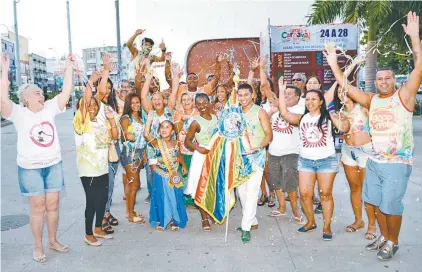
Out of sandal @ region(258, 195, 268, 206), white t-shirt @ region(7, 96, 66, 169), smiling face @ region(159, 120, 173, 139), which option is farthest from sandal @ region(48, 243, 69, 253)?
sandal @ region(258, 195, 268, 206)

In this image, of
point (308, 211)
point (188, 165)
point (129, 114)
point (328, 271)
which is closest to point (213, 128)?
point (188, 165)

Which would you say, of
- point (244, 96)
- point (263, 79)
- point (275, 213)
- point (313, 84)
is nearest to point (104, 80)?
point (244, 96)

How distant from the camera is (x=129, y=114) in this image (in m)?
4.84

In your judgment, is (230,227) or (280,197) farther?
(280,197)

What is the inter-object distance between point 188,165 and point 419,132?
32.6 ft

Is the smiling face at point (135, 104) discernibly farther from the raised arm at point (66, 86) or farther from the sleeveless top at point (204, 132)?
the raised arm at point (66, 86)

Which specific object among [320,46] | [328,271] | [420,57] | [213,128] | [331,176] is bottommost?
[328,271]

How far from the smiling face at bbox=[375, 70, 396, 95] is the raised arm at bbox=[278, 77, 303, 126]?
1.03m

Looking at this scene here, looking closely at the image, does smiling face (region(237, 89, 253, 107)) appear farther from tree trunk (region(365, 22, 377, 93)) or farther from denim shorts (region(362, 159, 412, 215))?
tree trunk (region(365, 22, 377, 93))

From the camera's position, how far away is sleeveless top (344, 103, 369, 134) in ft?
13.5

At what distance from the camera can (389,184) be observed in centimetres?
357

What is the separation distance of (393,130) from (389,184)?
486 millimetres

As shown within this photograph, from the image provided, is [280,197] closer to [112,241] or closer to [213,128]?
[213,128]

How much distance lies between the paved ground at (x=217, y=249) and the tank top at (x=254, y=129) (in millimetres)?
1044
